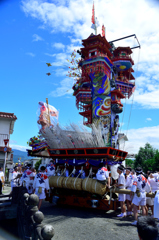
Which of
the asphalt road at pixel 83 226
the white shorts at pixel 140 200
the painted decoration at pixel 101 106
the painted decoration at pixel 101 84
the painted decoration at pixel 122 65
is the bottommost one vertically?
→ the asphalt road at pixel 83 226

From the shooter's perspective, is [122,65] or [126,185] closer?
[126,185]

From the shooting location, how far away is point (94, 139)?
8.07 metres

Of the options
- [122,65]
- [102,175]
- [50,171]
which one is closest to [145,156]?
[122,65]

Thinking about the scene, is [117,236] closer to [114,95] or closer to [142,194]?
[142,194]

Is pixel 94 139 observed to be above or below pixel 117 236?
above

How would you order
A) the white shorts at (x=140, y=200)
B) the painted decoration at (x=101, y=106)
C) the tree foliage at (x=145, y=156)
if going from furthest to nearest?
the tree foliage at (x=145, y=156), the painted decoration at (x=101, y=106), the white shorts at (x=140, y=200)

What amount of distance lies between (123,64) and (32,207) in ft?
76.6

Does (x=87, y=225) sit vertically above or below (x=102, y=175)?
below

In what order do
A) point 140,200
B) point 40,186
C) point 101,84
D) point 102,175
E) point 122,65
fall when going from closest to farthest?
point 140,200, point 102,175, point 40,186, point 101,84, point 122,65

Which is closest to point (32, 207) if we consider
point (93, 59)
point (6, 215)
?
point (6, 215)

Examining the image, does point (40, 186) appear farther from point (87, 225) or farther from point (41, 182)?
point (87, 225)

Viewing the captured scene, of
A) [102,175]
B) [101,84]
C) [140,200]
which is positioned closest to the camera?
[140,200]

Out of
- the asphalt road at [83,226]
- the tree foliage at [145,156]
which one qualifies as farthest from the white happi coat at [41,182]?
the tree foliage at [145,156]

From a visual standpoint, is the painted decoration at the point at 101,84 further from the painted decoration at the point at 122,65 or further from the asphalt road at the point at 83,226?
the asphalt road at the point at 83,226
